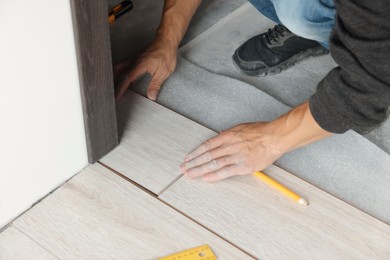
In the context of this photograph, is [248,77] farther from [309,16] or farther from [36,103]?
[36,103]

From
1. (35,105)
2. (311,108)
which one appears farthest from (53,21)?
(311,108)

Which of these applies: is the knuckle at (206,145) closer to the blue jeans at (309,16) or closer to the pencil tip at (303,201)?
the pencil tip at (303,201)

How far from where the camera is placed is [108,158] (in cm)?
136

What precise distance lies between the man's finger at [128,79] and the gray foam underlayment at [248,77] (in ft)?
0.87

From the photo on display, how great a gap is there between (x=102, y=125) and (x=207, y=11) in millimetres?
839

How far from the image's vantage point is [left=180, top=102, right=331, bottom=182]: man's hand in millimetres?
1225

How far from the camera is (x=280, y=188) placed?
1302 mm

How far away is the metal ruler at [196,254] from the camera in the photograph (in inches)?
44.9

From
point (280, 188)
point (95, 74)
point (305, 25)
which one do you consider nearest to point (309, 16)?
point (305, 25)

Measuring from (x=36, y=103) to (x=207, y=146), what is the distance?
43cm

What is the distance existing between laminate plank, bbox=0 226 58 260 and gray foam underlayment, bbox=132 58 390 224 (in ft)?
1.87

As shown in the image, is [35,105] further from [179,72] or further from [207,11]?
[207,11]

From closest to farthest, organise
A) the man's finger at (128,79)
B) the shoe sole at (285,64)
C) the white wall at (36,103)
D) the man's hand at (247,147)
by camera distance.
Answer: the white wall at (36,103), the man's hand at (247,147), the man's finger at (128,79), the shoe sole at (285,64)

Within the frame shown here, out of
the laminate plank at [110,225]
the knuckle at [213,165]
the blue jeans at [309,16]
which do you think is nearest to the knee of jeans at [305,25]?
the blue jeans at [309,16]
